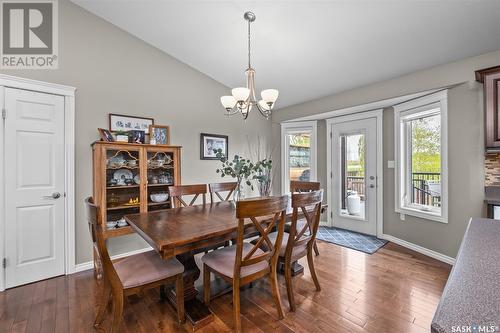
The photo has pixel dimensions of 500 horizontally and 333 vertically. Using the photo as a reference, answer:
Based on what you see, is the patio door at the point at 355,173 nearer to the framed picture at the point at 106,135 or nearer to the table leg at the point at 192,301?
the table leg at the point at 192,301

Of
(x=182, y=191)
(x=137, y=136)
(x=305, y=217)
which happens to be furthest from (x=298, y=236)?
(x=137, y=136)

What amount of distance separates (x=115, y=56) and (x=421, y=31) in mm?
3559

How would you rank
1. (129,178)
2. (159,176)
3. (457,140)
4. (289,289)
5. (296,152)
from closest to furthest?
(289,289), (457,140), (129,178), (159,176), (296,152)

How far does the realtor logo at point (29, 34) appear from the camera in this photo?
2.40 meters

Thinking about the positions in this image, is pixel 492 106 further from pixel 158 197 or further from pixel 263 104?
pixel 158 197

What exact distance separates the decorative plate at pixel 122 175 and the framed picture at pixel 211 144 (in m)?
1.18

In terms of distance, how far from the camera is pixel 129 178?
9.72 feet

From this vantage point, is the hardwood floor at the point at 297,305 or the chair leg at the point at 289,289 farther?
the chair leg at the point at 289,289

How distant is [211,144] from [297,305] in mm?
2759

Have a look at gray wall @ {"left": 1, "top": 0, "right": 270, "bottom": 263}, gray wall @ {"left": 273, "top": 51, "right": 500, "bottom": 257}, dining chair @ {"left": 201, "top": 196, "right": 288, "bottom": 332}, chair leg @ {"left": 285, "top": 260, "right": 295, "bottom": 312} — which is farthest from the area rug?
gray wall @ {"left": 1, "top": 0, "right": 270, "bottom": 263}

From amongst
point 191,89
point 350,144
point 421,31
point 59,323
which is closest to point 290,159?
point 350,144

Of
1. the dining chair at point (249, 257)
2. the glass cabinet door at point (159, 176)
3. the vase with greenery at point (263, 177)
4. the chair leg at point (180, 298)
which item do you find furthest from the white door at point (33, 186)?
the vase with greenery at point (263, 177)

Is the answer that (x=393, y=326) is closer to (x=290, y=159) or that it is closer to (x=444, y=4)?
(x=444, y=4)

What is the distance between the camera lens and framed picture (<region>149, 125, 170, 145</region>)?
3152mm
